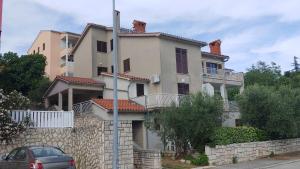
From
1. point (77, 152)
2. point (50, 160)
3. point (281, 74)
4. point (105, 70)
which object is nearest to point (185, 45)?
point (105, 70)

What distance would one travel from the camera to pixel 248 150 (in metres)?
23.2

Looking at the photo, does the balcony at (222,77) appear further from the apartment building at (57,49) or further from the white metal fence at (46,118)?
the apartment building at (57,49)

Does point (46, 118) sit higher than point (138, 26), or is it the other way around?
point (138, 26)

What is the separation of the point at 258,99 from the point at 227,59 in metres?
16.9

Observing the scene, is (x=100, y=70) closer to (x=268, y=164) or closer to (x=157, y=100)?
(x=157, y=100)

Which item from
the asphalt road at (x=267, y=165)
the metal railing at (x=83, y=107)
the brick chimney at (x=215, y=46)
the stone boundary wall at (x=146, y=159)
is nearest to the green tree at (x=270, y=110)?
the asphalt road at (x=267, y=165)

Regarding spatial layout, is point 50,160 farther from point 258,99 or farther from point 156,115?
point 258,99

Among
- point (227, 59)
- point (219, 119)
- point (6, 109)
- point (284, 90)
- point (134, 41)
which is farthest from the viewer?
point (227, 59)

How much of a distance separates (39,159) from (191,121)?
386 inches

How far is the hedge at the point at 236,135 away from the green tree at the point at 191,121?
1.36 feet

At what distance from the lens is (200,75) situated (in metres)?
33.1

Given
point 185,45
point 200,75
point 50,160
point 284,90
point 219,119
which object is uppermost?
point 185,45

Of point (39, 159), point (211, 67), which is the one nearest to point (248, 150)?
point (39, 159)

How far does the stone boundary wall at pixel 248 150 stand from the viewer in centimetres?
2075
